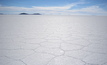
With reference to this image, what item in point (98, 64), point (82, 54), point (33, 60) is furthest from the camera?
point (82, 54)

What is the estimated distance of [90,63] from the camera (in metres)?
1.24

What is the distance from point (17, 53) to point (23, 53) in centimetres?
10

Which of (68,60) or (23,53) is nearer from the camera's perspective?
(68,60)

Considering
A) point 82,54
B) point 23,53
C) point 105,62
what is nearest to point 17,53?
point 23,53

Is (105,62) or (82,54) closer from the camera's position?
(105,62)

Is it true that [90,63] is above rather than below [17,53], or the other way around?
below

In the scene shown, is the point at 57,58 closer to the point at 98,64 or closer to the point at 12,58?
the point at 98,64

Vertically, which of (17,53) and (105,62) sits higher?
(17,53)

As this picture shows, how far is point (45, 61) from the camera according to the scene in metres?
1.29

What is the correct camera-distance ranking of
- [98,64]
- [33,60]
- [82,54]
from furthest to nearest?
[82,54] → [33,60] → [98,64]

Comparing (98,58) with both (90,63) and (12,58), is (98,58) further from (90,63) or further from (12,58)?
(12,58)

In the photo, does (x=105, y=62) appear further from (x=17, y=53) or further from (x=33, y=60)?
(x=17, y=53)

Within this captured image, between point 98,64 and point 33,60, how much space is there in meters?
0.90

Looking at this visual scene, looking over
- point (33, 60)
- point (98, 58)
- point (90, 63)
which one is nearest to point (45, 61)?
point (33, 60)
